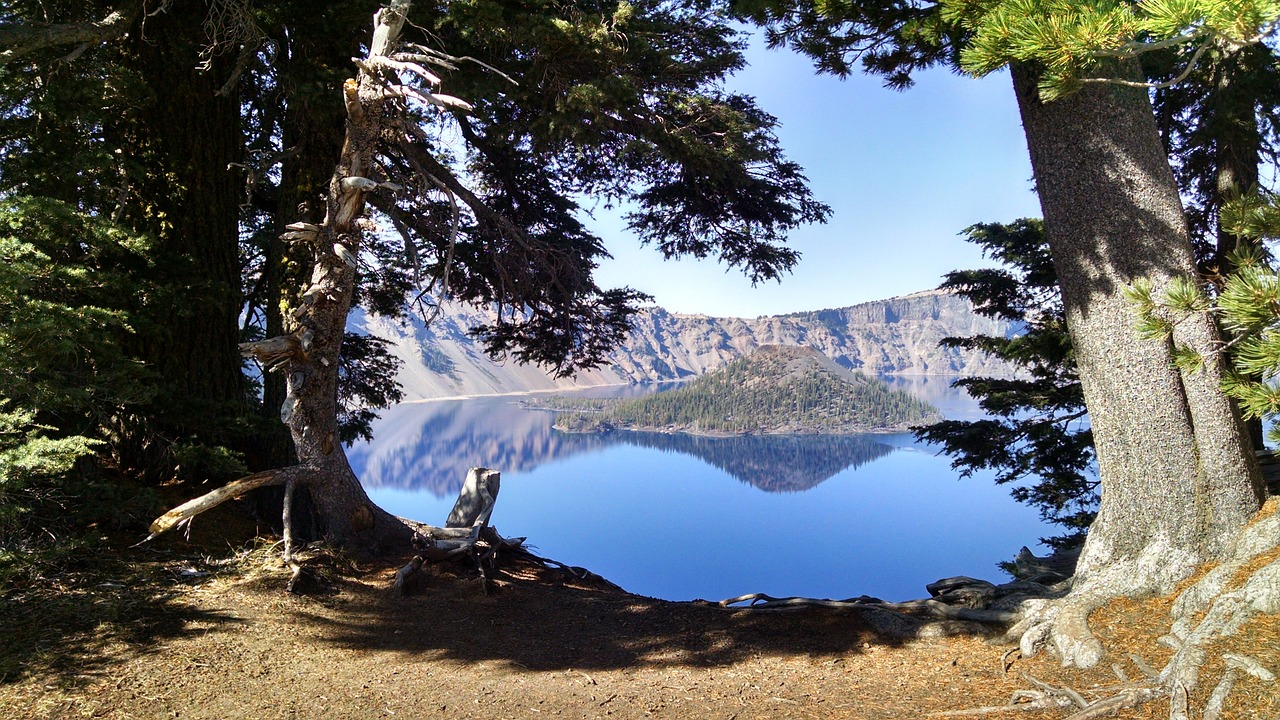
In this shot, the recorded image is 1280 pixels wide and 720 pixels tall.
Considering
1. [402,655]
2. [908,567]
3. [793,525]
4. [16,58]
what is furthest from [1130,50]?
[793,525]

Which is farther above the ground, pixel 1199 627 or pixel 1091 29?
pixel 1091 29

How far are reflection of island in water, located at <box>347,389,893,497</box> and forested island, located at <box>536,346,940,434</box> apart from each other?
4.69ft

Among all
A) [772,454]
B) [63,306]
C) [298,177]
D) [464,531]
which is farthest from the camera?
[772,454]

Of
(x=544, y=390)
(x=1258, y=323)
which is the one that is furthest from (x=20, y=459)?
(x=544, y=390)

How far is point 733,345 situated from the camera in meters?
165

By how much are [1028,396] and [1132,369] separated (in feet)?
24.6

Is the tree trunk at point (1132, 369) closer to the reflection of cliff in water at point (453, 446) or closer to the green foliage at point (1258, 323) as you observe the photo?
the green foliage at point (1258, 323)

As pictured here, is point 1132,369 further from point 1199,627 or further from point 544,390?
point 544,390

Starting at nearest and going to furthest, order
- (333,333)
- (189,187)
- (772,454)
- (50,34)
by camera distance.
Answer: (50,34), (333,333), (189,187), (772,454)

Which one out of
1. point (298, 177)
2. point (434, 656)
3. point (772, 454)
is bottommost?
point (772, 454)

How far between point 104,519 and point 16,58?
126 inches

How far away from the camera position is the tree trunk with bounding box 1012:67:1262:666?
4.20m

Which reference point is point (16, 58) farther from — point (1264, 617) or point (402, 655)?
point (1264, 617)

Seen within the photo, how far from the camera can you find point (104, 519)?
5332 millimetres
